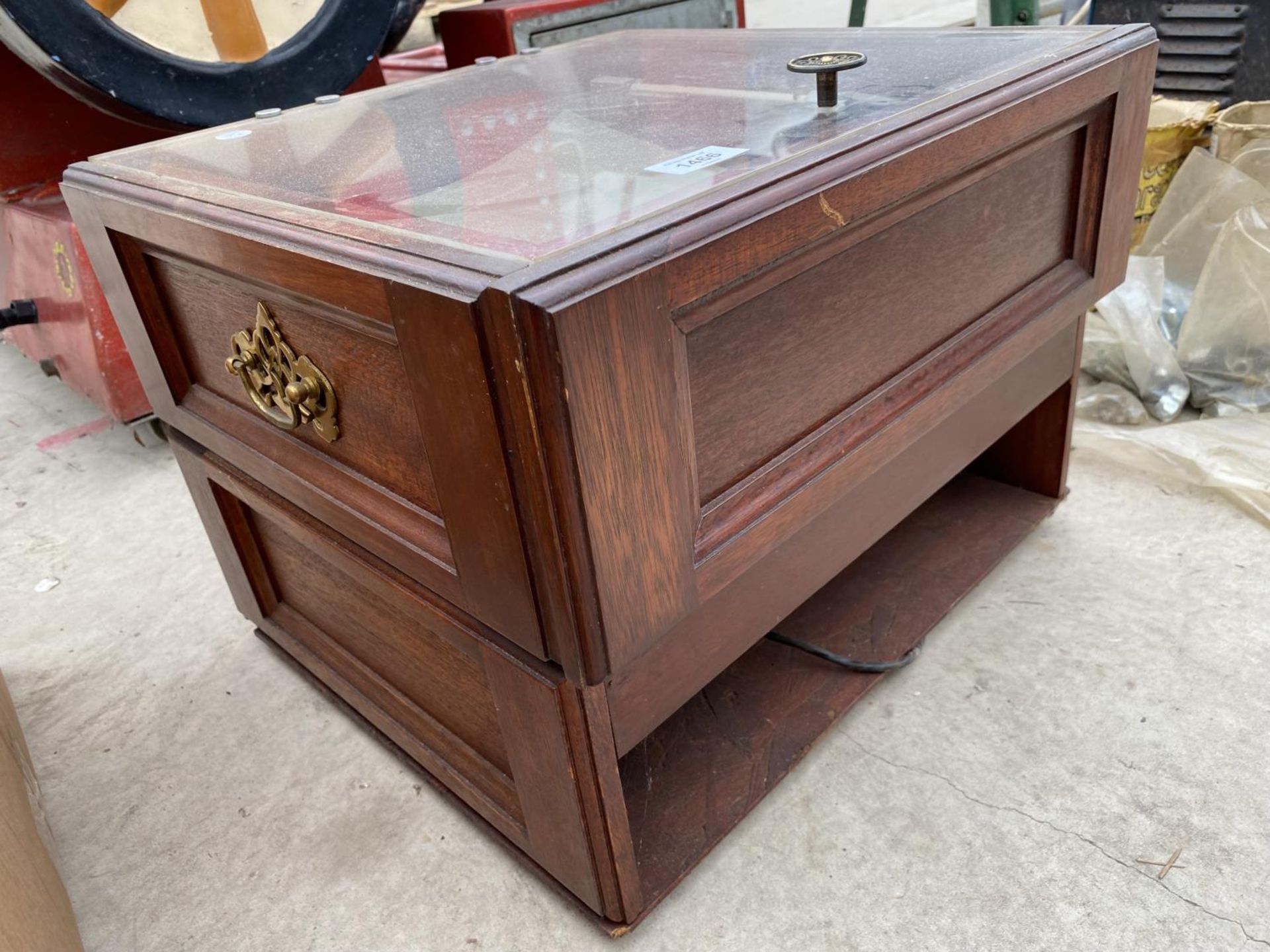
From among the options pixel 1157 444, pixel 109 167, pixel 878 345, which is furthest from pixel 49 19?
pixel 1157 444

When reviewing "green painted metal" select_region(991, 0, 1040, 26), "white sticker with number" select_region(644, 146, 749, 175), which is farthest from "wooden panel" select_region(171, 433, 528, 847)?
"green painted metal" select_region(991, 0, 1040, 26)

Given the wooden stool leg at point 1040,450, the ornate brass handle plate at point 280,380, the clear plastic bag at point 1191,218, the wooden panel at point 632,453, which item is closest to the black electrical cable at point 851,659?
the wooden stool leg at point 1040,450

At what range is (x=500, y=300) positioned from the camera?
0.54m

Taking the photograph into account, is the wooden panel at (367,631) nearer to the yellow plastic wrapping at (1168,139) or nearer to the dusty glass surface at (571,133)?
the dusty glass surface at (571,133)

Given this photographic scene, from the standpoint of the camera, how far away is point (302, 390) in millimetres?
819

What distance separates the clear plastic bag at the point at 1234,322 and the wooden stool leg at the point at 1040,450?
38cm

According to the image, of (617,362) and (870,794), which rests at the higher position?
(617,362)

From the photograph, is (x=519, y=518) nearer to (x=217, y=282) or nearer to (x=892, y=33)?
(x=217, y=282)

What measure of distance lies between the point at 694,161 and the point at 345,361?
0.31 meters

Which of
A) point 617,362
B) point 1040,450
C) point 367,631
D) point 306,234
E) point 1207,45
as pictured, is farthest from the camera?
point 1207,45

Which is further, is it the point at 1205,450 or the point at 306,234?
the point at 1205,450

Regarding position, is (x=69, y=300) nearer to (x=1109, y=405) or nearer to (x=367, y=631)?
(x=367, y=631)


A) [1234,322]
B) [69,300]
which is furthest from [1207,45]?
[69,300]

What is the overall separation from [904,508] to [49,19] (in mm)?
1320
